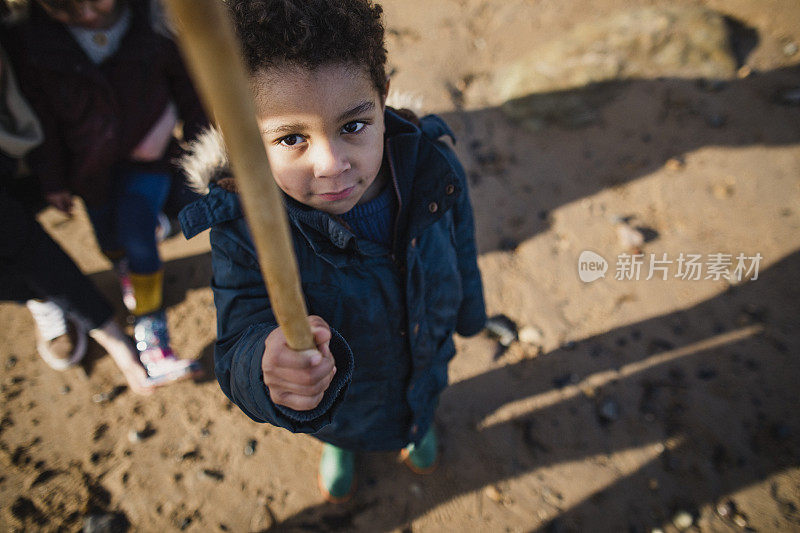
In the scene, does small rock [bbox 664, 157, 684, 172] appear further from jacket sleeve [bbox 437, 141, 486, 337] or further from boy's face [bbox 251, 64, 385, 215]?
boy's face [bbox 251, 64, 385, 215]

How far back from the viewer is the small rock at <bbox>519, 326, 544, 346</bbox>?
292cm

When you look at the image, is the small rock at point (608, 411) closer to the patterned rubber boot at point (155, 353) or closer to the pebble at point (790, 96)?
the patterned rubber boot at point (155, 353)

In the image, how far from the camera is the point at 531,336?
293 cm

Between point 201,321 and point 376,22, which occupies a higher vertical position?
point 376,22

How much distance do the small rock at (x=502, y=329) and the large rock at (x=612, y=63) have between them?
2.07 meters

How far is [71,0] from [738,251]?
14.6ft

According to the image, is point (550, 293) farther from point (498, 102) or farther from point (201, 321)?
point (201, 321)

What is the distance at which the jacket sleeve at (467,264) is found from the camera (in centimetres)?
174

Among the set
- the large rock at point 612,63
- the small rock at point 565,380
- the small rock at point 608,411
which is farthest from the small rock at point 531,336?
the large rock at point 612,63

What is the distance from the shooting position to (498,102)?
4.13m

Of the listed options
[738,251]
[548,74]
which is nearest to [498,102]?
[548,74]

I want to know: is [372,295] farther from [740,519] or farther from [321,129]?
[740,519]

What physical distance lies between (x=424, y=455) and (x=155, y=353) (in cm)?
190

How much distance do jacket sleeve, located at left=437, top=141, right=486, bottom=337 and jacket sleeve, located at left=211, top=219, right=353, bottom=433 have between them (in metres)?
0.83
